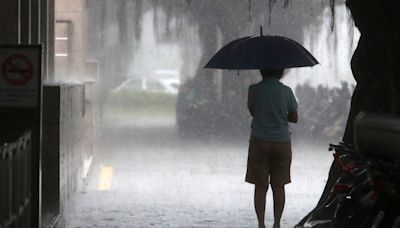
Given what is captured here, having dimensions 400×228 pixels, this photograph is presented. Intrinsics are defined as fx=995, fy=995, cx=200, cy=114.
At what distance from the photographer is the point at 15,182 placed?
6309 mm

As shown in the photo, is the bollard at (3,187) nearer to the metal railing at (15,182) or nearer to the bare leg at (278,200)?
the metal railing at (15,182)

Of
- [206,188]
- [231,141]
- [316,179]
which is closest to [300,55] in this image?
[206,188]

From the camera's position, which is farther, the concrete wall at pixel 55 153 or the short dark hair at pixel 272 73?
the concrete wall at pixel 55 153

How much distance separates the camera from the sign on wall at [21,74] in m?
7.21

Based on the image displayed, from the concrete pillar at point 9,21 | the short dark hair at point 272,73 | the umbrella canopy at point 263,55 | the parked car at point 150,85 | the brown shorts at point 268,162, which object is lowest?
the parked car at point 150,85

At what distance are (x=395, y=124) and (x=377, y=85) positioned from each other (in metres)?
2.93

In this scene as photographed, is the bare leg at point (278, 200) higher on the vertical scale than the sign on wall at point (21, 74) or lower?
lower

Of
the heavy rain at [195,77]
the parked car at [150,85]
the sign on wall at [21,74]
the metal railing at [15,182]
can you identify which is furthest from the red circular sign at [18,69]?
the parked car at [150,85]

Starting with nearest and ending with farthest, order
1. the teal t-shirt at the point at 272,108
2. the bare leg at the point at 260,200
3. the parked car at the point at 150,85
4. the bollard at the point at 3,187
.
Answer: the bollard at the point at 3,187, the teal t-shirt at the point at 272,108, the bare leg at the point at 260,200, the parked car at the point at 150,85

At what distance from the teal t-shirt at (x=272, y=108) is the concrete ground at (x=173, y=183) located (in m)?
1.90

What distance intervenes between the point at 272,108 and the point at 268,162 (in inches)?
20.0

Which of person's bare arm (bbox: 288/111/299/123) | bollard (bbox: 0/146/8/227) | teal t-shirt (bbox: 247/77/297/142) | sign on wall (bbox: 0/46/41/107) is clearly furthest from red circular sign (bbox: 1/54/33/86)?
person's bare arm (bbox: 288/111/299/123)

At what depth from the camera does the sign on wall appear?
284 inches

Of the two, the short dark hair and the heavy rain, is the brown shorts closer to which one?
the short dark hair
